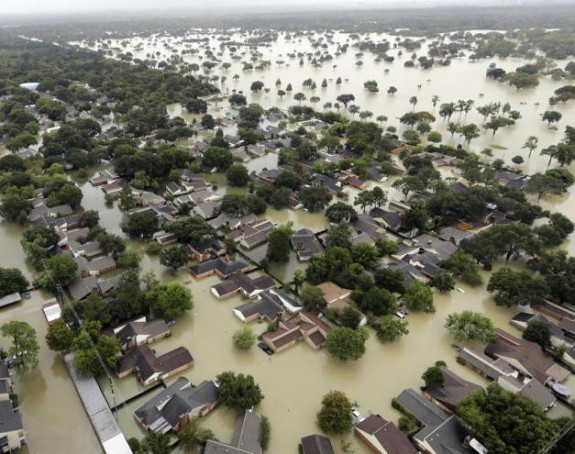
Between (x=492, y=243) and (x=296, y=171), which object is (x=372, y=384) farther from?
(x=296, y=171)

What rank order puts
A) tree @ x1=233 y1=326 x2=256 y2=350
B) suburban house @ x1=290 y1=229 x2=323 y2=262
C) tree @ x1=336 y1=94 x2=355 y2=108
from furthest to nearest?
tree @ x1=336 y1=94 x2=355 y2=108
suburban house @ x1=290 y1=229 x2=323 y2=262
tree @ x1=233 y1=326 x2=256 y2=350

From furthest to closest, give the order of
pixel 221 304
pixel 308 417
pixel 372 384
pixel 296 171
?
1. pixel 296 171
2. pixel 221 304
3. pixel 372 384
4. pixel 308 417

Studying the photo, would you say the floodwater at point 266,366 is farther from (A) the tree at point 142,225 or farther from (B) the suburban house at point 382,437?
(A) the tree at point 142,225

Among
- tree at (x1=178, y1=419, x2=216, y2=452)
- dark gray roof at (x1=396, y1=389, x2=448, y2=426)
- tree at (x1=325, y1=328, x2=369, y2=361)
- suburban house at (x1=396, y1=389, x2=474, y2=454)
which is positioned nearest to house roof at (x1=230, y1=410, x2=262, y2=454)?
tree at (x1=178, y1=419, x2=216, y2=452)

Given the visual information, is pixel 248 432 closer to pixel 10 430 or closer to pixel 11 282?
pixel 10 430

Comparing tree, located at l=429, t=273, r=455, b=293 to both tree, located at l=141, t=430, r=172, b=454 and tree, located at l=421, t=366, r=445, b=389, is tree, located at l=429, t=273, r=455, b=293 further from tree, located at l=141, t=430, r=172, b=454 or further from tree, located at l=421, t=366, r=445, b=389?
tree, located at l=141, t=430, r=172, b=454

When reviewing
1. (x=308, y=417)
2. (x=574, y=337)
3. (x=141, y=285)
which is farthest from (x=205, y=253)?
(x=574, y=337)
